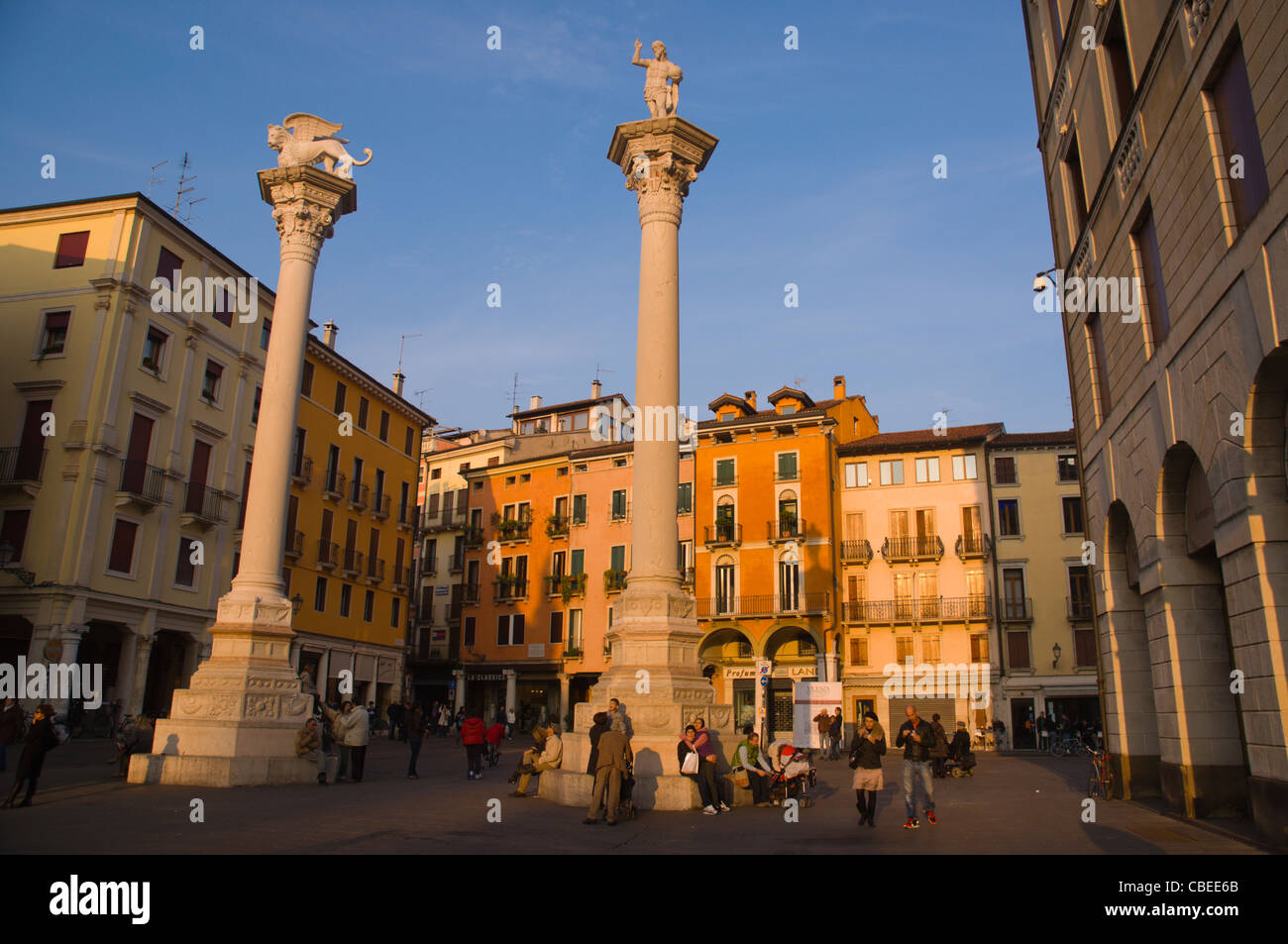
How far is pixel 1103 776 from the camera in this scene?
57.8 feet

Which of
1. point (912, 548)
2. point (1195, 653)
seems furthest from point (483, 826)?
point (912, 548)

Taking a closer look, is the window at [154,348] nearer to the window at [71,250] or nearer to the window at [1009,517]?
the window at [71,250]

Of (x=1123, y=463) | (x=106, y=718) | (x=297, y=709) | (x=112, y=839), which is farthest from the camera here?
(x=106, y=718)

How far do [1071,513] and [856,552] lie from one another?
1134 centimetres

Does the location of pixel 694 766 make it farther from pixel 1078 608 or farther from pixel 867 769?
pixel 1078 608

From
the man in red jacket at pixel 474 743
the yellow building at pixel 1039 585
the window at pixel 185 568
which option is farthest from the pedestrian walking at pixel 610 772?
the yellow building at pixel 1039 585

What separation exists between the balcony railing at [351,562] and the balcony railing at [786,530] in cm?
2210

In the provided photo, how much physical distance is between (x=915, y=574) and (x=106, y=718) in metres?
38.1

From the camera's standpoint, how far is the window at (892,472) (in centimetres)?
5116

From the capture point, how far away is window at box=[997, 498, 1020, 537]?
4869 centimetres

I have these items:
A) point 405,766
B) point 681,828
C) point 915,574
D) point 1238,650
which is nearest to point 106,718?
point 405,766

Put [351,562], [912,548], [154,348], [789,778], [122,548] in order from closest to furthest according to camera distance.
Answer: [789,778] < [122,548] < [154,348] < [351,562] < [912,548]

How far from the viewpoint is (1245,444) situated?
10828mm

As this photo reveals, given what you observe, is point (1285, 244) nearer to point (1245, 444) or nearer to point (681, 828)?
point (1245, 444)
